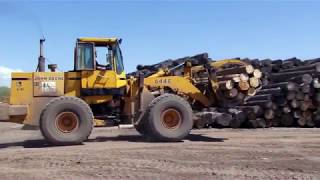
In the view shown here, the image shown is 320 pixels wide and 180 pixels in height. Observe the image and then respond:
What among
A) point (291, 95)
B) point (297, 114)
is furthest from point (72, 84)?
point (297, 114)

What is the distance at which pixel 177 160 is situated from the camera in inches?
414

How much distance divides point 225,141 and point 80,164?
5.04 metres

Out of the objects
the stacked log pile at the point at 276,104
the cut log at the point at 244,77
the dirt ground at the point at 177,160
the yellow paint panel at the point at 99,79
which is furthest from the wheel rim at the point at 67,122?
the cut log at the point at 244,77

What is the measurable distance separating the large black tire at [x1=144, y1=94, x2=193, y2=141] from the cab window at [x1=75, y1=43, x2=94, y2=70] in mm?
2048

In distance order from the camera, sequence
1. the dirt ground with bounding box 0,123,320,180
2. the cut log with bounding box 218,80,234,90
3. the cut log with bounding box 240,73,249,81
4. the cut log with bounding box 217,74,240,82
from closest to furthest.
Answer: the dirt ground with bounding box 0,123,320,180 < the cut log with bounding box 218,80,234,90 < the cut log with bounding box 217,74,240,82 < the cut log with bounding box 240,73,249,81

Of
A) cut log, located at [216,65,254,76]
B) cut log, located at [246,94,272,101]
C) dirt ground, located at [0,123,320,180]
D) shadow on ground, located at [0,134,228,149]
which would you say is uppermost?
cut log, located at [216,65,254,76]

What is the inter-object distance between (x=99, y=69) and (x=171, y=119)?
2451mm

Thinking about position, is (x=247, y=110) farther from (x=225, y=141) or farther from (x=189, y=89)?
(x=225, y=141)

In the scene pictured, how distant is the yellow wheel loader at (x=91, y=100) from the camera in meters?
13.8

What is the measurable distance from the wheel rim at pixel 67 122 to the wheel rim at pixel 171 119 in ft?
7.83

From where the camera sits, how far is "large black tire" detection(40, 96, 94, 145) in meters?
13.7

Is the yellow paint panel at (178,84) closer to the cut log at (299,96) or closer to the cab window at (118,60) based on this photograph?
the cab window at (118,60)

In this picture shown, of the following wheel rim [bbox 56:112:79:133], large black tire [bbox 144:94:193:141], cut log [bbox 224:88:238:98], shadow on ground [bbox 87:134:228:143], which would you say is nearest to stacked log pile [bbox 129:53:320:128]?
cut log [bbox 224:88:238:98]

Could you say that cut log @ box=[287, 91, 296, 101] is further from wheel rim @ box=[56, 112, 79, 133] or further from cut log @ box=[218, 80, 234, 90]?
wheel rim @ box=[56, 112, 79, 133]
